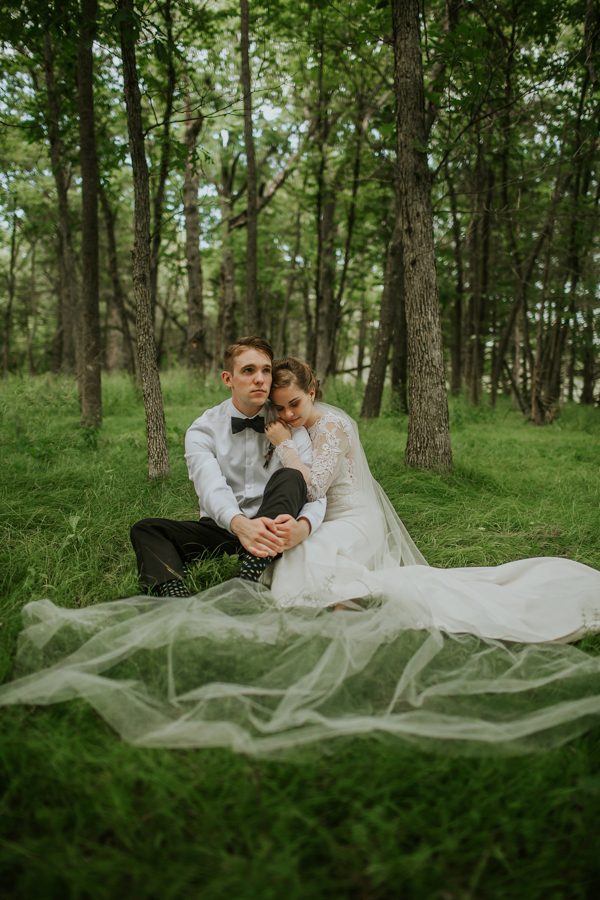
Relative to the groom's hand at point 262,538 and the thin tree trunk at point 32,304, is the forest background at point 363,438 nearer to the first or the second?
the groom's hand at point 262,538

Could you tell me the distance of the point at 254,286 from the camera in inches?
339

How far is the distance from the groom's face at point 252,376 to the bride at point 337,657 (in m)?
0.94

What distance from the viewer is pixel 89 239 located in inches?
273

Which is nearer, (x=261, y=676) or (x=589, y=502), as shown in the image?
(x=261, y=676)

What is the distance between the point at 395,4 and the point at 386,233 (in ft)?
23.5

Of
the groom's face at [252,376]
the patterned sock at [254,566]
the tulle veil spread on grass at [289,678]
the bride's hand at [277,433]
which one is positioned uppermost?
the groom's face at [252,376]

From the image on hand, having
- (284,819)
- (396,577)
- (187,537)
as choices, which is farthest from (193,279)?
(284,819)

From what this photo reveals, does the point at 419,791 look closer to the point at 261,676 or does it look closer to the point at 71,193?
the point at 261,676

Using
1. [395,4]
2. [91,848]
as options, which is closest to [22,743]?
[91,848]

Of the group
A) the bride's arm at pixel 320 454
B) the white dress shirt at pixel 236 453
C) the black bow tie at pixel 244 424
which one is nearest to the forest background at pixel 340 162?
the white dress shirt at pixel 236 453

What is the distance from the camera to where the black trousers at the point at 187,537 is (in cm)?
314

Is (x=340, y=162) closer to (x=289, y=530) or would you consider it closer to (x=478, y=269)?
(x=478, y=269)

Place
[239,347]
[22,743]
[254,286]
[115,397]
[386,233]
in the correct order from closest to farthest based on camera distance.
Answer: [22,743] → [239,347] → [254,286] → [115,397] → [386,233]

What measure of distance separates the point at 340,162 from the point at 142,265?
8163mm
